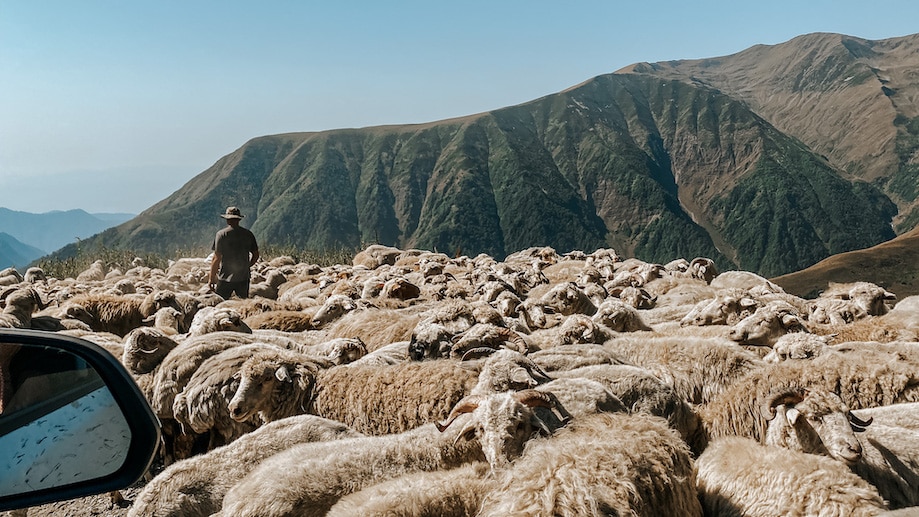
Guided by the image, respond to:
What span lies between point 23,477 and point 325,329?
24.5ft

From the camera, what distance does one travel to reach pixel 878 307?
11.9 metres

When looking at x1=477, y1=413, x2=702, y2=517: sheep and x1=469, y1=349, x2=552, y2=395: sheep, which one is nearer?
x1=477, y1=413, x2=702, y2=517: sheep

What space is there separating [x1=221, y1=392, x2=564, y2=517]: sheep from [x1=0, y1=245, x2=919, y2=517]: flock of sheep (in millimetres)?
14

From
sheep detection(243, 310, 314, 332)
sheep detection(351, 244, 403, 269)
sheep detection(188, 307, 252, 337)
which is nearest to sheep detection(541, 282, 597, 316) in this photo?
→ sheep detection(243, 310, 314, 332)

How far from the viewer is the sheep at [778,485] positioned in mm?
3320

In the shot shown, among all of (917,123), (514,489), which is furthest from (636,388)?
(917,123)

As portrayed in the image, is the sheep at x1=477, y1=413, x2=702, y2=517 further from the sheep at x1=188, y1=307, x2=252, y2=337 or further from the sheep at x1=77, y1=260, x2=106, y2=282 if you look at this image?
the sheep at x1=77, y1=260, x2=106, y2=282

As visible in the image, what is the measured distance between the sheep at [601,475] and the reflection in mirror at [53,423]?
1888 millimetres

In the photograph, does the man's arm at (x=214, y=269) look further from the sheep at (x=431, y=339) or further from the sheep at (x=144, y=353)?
the sheep at (x=431, y=339)

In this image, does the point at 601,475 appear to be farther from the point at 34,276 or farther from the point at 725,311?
the point at 34,276

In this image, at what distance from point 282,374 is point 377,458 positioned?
2224mm

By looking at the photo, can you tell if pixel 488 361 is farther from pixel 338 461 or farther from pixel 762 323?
pixel 762 323

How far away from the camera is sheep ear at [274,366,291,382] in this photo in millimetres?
6020

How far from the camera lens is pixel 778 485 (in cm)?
357
